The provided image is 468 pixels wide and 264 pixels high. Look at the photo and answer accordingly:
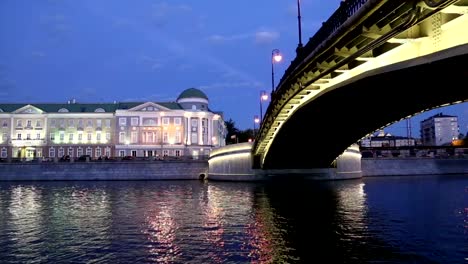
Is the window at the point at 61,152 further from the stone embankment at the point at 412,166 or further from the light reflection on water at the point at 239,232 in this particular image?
the light reflection on water at the point at 239,232

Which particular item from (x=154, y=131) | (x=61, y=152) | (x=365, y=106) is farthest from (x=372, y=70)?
(x=61, y=152)

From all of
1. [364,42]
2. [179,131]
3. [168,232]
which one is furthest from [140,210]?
[179,131]

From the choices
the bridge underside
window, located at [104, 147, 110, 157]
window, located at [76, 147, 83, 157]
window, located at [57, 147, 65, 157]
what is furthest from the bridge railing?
window, located at [57, 147, 65, 157]

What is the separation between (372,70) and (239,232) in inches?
373

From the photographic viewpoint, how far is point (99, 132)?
320 feet

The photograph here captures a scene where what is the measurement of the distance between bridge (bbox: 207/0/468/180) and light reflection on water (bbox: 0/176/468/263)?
642 cm

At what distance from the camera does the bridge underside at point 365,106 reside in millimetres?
16641

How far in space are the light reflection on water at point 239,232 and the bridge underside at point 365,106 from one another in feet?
20.5

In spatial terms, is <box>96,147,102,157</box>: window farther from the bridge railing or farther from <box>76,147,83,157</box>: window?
the bridge railing

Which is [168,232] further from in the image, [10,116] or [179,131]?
[10,116]

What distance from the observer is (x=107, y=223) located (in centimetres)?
2206

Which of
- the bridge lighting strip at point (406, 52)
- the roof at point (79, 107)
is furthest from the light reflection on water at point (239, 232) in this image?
the roof at point (79, 107)

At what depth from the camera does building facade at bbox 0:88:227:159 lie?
96188 mm

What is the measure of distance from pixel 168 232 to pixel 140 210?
888 cm
